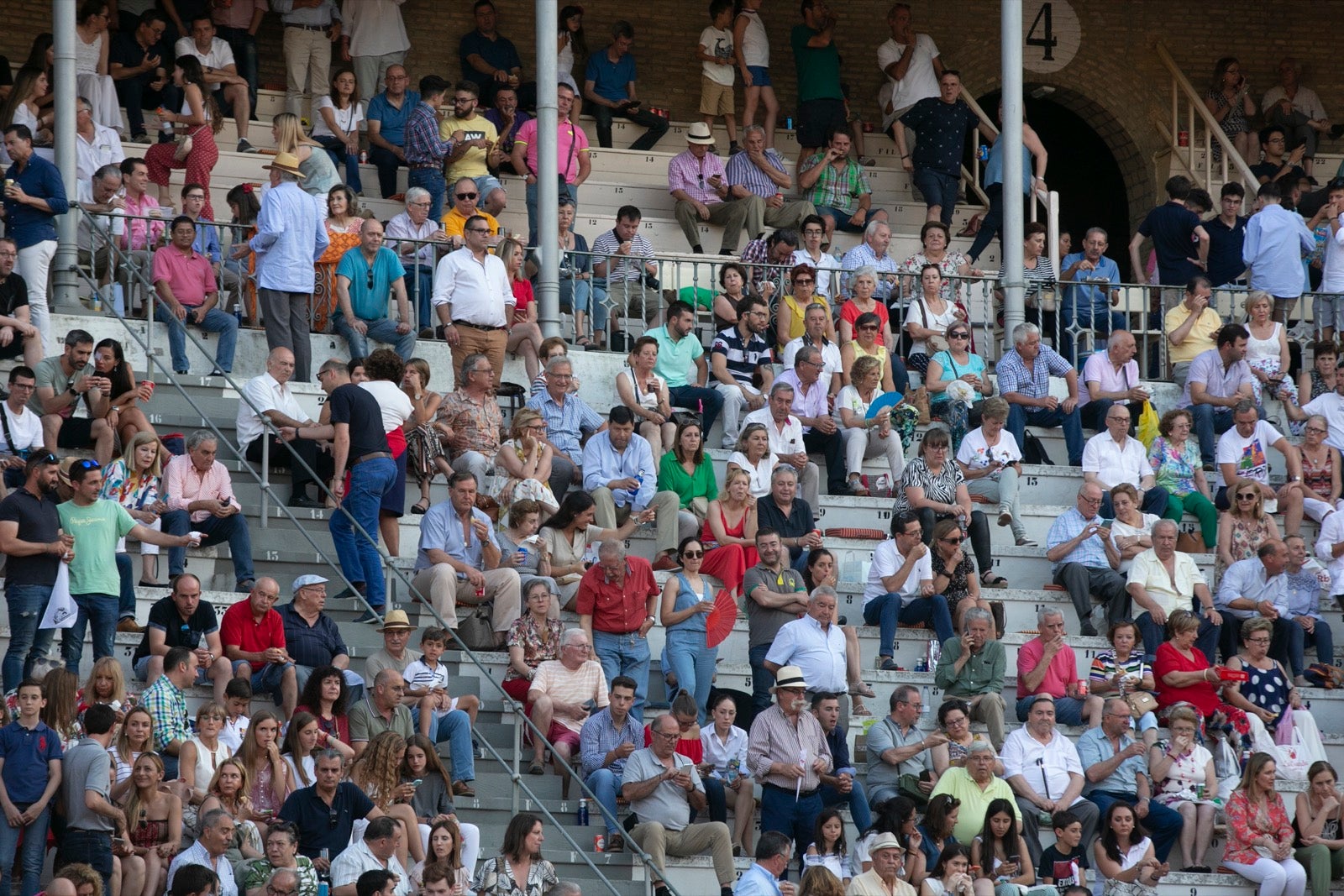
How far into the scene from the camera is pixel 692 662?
547 inches

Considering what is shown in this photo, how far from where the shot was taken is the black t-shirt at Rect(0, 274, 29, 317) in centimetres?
1454

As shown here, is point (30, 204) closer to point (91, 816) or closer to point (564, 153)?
point (564, 153)

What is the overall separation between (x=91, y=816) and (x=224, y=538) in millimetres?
2677

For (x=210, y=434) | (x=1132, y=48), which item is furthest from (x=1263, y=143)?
(x=210, y=434)

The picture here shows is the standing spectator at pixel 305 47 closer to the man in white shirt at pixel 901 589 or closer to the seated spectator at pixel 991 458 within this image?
the seated spectator at pixel 991 458

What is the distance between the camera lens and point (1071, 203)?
23.4m

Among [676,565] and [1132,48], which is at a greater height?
[1132,48]

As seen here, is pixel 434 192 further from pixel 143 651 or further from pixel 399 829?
pixel 399 829

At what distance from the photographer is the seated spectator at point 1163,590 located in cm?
1495

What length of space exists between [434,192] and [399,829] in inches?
295

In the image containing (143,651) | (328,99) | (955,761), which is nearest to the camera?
(143,651)

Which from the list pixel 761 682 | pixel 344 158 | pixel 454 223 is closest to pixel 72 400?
pixel 454 223

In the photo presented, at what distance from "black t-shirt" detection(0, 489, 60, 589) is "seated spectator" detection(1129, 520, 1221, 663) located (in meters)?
6.63

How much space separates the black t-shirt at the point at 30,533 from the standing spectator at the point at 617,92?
893cm
